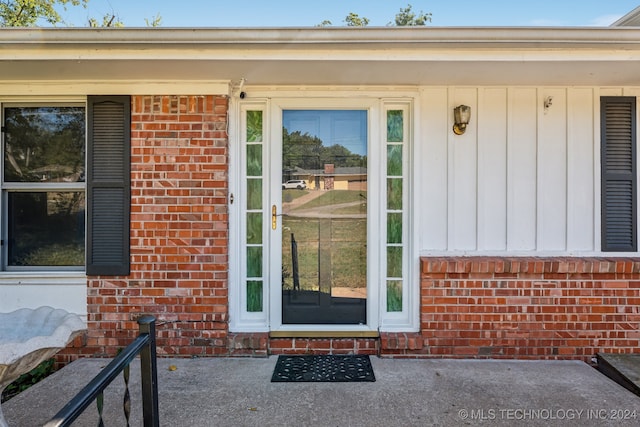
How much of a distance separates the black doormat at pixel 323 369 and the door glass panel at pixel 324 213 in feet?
1.05

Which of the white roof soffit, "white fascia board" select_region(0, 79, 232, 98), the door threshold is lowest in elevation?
the door threshold

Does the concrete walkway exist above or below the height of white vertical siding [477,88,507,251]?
below

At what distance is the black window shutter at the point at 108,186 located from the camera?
10.4 ft

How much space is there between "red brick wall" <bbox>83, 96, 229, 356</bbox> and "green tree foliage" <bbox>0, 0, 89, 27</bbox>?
31.8 ft

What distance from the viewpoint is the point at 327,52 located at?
8.57ft

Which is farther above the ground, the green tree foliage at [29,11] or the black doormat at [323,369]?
the green tree foliage at [29,11]

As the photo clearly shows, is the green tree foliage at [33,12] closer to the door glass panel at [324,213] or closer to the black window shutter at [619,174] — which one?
the door glass panel at [324,213]

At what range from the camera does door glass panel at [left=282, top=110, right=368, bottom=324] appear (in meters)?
3.35

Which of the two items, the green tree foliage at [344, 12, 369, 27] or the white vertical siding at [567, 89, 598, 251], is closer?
the white vertical siding at [567, 89, 598, 251]

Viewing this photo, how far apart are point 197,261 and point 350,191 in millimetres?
1446

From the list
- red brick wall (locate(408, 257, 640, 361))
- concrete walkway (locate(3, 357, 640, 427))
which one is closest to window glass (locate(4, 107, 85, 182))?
concrete walkway (locate(3, 357, 640, 427))

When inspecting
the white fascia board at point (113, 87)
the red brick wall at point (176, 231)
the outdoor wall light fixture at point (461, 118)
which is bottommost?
the red brick wall at point (176, 231)

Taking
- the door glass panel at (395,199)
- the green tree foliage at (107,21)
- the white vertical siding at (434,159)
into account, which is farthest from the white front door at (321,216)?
the green tree foliage at (107,21)

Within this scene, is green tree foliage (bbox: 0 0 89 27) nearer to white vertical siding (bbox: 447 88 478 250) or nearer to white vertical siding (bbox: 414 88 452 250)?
white vertical siding (bbox: 414 88 452 250)
